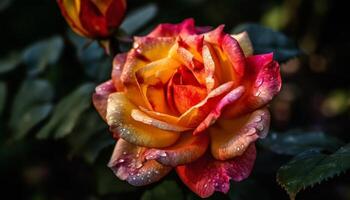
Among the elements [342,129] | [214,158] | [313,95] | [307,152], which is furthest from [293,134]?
[313,95]

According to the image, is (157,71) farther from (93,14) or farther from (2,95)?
(2,95)

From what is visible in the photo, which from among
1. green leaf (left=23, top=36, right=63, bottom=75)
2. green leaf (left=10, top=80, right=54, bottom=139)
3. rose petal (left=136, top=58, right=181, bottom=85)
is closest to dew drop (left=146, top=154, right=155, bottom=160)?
rose petal (left=136, top=58, right=181, bottom=85)

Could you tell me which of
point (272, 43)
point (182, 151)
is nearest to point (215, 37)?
point (182, 151)

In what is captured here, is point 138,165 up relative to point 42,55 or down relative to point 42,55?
up

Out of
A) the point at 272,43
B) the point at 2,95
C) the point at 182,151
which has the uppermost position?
the point at 182,151

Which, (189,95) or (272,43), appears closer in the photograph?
(189,95)

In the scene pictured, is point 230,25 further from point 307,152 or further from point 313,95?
point 307,152
